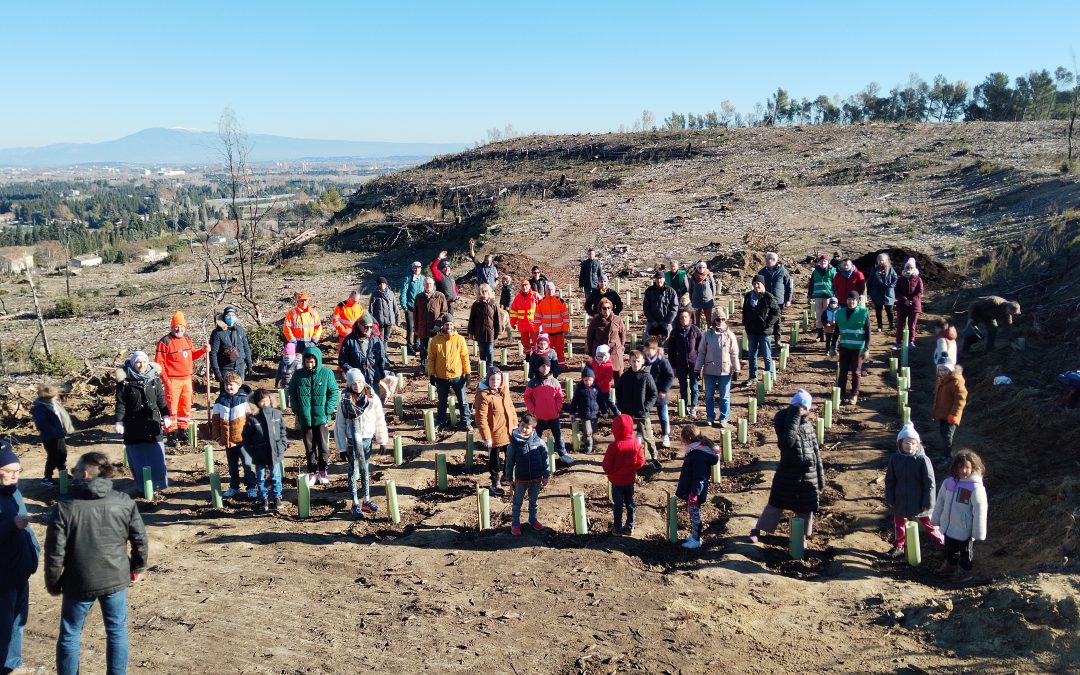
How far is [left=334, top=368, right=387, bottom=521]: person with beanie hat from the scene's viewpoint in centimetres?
837

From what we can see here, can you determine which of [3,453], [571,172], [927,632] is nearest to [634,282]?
[927,632]

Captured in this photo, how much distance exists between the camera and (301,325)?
1203 cm

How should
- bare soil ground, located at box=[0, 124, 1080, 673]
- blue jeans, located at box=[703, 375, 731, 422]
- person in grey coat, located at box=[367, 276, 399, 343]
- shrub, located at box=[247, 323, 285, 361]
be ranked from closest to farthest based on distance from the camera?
bare soil ground, located at box=[0, 124, 1080, 673] → blue jeans, located at box=[703, 375, 731, 422] → person in grey coat, located at box=[367, 276, 399, 343] → shrub, located at box=[247, 323, 285, 361]

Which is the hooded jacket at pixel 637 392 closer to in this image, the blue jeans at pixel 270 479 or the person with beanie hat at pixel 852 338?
the person with beanie hat at pixel 852 338

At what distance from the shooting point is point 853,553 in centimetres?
778

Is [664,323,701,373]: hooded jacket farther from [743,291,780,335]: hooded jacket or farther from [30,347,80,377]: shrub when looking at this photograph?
[30,347,80,377]: shrub

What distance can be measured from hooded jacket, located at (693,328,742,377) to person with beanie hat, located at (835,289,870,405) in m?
1.80

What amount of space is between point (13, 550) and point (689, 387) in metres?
→ 8.44

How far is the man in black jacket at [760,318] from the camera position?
1183 cm

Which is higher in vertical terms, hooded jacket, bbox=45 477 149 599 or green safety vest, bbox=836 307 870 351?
green safety vest, bbox=836 307 870 351

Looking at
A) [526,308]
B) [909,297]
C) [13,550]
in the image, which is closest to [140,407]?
[13,550]

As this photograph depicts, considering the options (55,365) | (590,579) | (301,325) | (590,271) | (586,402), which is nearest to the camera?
(590,579)

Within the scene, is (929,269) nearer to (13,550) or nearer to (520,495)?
(520,495)

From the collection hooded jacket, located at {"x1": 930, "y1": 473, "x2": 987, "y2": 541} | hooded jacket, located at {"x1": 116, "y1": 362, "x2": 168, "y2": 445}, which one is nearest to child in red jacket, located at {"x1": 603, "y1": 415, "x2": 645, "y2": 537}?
hooded jacket, located at {"x1": 930, "y1": 473, "x2": 987, "y2": 541}
